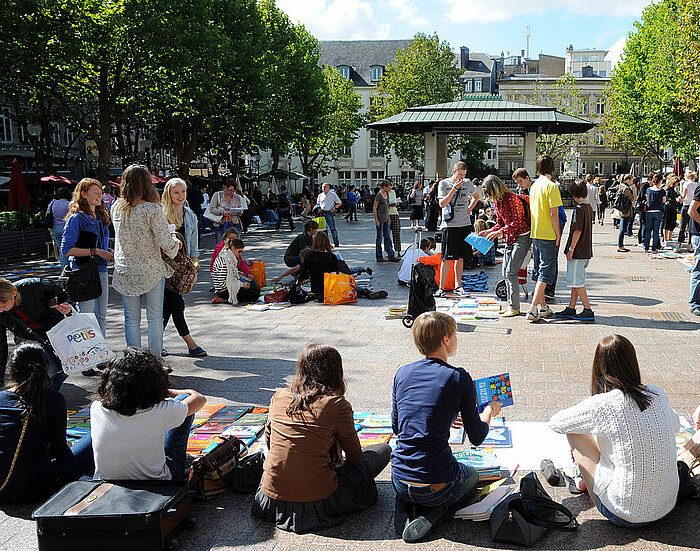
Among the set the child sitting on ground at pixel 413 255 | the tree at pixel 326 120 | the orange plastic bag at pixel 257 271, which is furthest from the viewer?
the tree at pixel 326 120

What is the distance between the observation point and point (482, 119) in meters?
21.3

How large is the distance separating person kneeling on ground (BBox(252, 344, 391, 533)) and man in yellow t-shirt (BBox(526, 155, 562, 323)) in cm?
560

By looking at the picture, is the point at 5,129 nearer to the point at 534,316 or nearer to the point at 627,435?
the point at 534,316

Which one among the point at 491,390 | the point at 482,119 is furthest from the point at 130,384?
the point at 482,119

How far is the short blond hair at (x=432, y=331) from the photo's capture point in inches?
159

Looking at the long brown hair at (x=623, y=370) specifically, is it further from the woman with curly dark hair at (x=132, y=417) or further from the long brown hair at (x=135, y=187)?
the long brown hair at (x=135, y=187)

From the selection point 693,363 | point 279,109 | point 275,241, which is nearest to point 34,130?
point 275,241

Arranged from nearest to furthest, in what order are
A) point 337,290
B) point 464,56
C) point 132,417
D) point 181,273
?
1. point 132,417
2. point 181,273
3. point 337,290
4. point 464,56

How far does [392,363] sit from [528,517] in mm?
3648

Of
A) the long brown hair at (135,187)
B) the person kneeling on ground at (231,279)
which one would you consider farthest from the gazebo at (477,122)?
the long brown hair at (135,187)

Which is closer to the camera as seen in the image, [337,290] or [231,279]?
[337,290]

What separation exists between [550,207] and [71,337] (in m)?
5.89

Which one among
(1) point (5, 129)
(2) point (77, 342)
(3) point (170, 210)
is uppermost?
(1) point (5, 129)

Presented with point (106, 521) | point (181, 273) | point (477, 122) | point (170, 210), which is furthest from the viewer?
point (477, 122)
